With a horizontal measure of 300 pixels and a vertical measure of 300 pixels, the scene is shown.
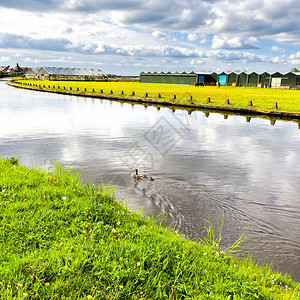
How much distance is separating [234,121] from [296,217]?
52.6 ft

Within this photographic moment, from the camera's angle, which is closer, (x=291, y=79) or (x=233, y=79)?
(x=291, y=79)

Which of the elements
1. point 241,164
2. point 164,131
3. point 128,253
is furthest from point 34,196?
point 164,131

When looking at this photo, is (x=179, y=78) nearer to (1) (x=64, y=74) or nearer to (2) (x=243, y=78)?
(2) (x=243, y=78)

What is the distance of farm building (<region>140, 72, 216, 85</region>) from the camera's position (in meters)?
90.1

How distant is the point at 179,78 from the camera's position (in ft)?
311

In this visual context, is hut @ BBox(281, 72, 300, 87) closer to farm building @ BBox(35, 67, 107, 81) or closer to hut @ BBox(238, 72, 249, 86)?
hut @ BBox(238, 72, 249, 86)

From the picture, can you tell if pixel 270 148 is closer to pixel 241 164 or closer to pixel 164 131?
pixel 241 164

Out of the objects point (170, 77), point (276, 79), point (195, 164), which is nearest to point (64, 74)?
point (170, 77)

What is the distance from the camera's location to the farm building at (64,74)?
4719 inches

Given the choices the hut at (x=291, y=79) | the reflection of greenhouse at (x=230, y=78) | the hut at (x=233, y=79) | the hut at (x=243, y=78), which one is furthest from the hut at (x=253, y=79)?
the hut at (x=291, y=79)

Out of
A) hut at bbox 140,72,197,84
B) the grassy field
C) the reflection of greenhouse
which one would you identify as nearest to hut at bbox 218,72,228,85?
the reflection of greenhouse

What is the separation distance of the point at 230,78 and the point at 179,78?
55.4 feet

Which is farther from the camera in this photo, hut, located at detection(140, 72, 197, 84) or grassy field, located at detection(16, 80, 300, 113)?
hut, located at detection(140, 72, 197, 84)

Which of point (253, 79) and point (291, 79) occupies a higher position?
point (253, 79)
